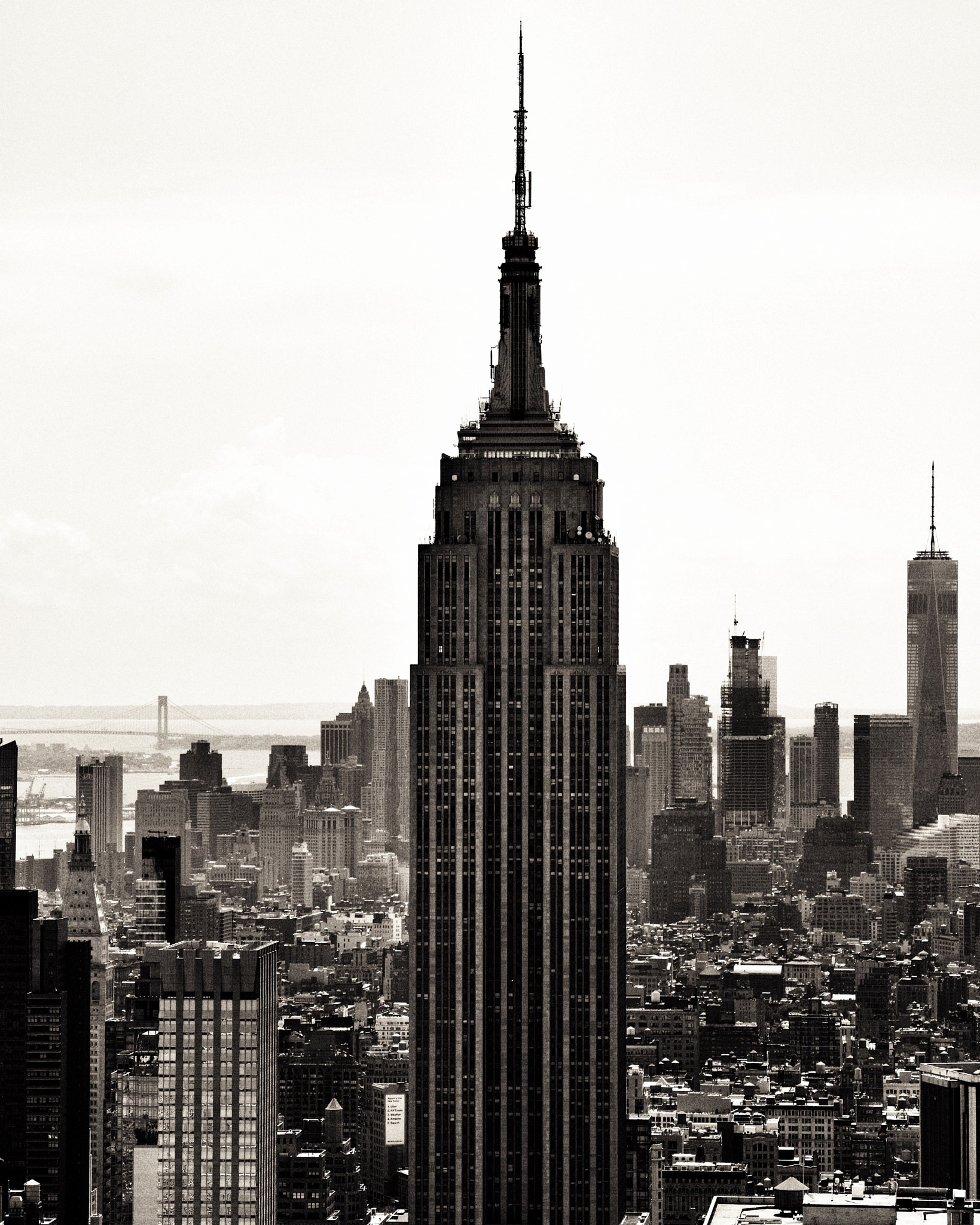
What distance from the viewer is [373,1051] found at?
171 ft

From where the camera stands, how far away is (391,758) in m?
45.1

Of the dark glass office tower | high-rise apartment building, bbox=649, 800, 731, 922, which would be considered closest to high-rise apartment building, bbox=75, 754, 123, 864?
the dark glass office tower

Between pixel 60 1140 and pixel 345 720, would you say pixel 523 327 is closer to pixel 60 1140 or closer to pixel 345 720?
pixel 345 720

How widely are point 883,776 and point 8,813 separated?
33646 mm

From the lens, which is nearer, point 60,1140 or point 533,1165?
point 533,1165

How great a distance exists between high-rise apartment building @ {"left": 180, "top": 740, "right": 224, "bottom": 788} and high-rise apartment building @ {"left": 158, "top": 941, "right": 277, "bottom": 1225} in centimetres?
708

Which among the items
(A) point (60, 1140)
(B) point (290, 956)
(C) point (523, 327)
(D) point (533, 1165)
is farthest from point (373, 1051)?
(C) point (523, 327)

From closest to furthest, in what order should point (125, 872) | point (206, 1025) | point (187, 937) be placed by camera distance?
point (206, 1025) → point (187, 937) → point (125, 872)

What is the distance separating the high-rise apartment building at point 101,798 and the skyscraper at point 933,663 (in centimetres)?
1223

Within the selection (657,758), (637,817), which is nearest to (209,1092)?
(637,817)

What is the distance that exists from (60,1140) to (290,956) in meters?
10.6

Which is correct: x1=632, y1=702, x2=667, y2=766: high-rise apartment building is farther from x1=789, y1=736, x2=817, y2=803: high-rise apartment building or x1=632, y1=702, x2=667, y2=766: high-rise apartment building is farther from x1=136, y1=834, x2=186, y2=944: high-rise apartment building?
x1=789, y1=736, x2=817, y2=803: high-rise apartment building

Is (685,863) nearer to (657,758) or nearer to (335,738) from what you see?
(657,758)

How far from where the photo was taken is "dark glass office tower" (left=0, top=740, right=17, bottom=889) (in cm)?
3967
